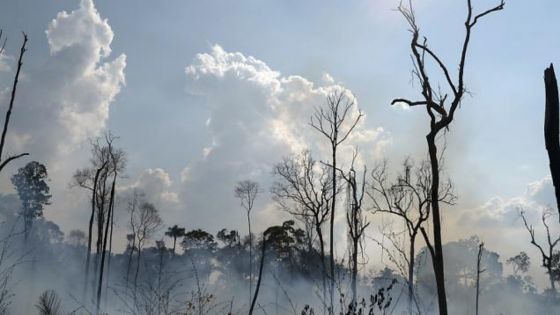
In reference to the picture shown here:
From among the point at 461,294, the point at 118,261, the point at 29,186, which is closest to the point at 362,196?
the point at 29,186

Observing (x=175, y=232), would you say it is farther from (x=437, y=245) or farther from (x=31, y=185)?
(x=437, y=245)

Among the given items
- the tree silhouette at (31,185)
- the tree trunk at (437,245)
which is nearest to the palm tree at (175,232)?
the tree silhouette at (31,185)

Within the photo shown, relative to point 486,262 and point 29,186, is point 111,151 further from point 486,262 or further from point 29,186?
point 486,262

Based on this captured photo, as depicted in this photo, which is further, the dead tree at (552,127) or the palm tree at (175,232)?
the palm tree at (175,232)

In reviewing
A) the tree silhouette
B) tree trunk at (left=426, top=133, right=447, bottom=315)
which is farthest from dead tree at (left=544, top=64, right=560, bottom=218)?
the tree silhouette

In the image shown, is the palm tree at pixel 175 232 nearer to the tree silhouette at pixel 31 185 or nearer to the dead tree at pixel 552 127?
the tree silhouette at pixel 31 185

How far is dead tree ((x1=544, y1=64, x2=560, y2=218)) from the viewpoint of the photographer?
4.72 m

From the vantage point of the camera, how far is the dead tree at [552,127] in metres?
4.72

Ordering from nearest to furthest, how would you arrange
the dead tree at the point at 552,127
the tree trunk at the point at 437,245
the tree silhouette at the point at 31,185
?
1. the dead tree at the point at 552,127
2. the tree trunk at the point at 437,245
3. the tree silhouette at the point at 31,185

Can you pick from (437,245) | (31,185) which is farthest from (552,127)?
(31,185)

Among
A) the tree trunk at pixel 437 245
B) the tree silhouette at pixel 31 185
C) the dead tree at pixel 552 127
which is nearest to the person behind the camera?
the dead tree at pixel 552 127

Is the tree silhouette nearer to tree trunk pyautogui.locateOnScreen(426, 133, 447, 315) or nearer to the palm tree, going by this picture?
the palm tree

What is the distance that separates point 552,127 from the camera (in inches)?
192

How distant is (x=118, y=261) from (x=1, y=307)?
60.4 metres
